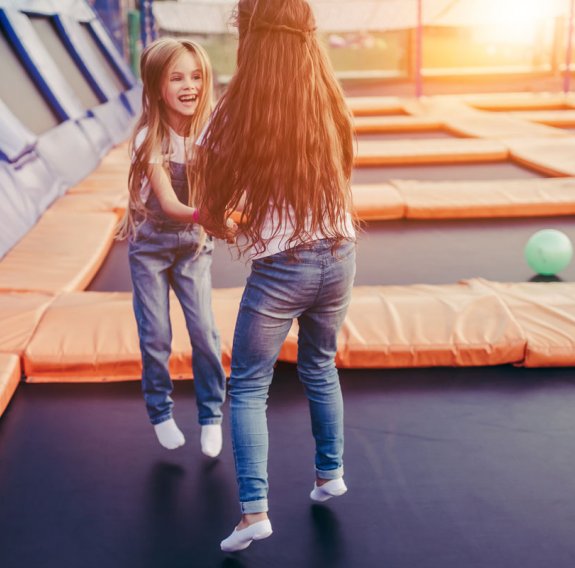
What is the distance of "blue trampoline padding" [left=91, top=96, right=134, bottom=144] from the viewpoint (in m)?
7.56

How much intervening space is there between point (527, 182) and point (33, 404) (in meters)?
3.78

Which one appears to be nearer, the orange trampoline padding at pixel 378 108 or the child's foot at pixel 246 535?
the child's foot at pixel 246 535

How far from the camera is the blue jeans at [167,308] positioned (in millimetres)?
1979

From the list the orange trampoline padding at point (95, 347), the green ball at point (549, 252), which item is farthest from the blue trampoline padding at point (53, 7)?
the green ball at point (549, 252)

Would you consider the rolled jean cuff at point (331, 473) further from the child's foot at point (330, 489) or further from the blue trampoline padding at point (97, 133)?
the blue trampoline padding at point (97, 133)

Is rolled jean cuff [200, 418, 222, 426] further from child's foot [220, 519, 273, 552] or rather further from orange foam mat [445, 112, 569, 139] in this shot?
orange foam mat [445, 112, 569, 139]

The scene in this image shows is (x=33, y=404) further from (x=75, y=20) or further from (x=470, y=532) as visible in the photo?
(x=75, y=20)

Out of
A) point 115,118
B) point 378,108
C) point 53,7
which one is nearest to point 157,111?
point 115,118

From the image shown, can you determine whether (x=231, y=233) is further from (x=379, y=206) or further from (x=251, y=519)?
(x=379, y=206)

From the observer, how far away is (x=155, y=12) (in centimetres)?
1398

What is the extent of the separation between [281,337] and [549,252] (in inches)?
89.0

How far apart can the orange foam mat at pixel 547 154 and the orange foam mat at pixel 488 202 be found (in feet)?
2.95

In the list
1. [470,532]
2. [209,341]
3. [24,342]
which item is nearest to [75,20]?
[24,342]

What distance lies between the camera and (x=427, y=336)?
2.66 meters
